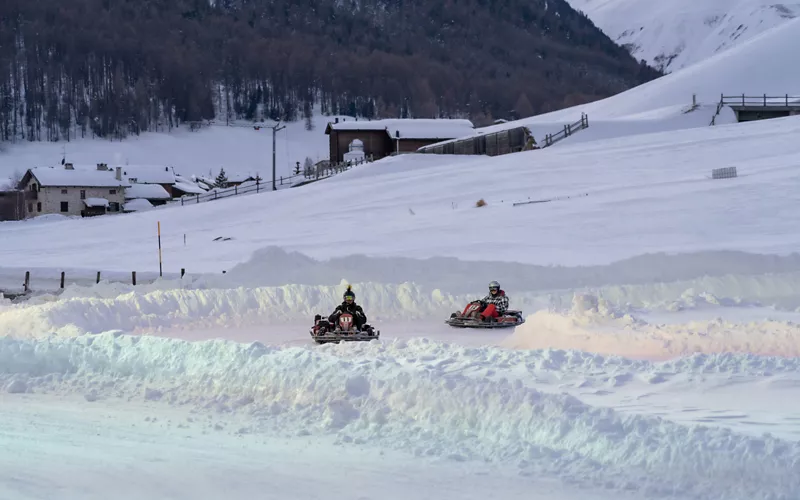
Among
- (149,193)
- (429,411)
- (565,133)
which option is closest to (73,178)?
(149,193)

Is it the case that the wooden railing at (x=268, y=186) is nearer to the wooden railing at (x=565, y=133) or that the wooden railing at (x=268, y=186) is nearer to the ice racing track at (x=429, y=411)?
the wooden railing at (x=565, y=133)

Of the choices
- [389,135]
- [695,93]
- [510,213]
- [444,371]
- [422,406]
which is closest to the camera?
[422,406]

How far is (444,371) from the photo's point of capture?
12.7 meters

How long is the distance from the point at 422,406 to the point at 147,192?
9257cm

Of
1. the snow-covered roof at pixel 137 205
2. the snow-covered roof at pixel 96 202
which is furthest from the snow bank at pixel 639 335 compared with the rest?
the snow-covered roof at pixel 137 205

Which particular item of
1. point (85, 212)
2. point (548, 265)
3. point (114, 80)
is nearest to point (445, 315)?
point (548, 265)

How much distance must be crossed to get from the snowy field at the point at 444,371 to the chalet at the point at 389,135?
40663 millimetres

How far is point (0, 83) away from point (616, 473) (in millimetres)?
190932

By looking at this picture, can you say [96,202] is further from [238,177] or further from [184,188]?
[238,177]

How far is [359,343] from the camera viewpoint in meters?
15.9

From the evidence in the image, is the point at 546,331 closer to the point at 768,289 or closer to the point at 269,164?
the point at 768,289

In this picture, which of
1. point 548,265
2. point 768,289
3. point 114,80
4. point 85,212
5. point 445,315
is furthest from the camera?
point 114,80

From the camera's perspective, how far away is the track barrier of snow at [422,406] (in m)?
8.36

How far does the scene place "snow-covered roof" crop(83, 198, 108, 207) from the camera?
3524 inches
